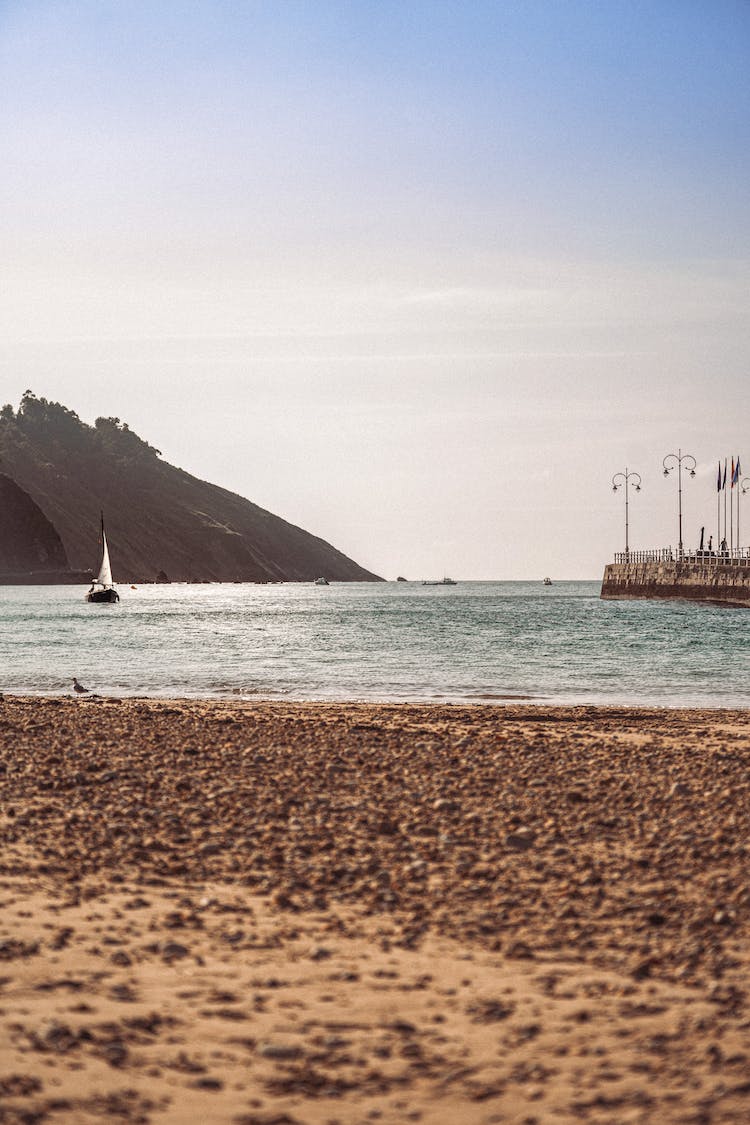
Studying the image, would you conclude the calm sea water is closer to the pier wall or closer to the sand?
the sand

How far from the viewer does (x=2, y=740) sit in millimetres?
18391

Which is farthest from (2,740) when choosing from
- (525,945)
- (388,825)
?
(525,945)

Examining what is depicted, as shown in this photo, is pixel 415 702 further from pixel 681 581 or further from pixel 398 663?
pixel 681 581

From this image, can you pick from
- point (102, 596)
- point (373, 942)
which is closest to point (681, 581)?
point (102, 596)

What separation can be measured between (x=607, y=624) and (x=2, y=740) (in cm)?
6510

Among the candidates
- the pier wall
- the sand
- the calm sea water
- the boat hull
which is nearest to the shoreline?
the calm sea water

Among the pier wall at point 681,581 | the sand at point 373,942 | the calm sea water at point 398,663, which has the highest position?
the pier wall at point 681,581

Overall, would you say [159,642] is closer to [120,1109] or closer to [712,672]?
[712,672]

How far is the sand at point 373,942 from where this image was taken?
598 cm

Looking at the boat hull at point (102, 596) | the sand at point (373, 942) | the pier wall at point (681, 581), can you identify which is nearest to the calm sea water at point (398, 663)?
the sand at point (373, 942)

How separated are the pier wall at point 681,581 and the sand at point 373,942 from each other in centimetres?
10131

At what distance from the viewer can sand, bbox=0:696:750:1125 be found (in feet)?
19.6

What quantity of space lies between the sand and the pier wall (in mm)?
101315

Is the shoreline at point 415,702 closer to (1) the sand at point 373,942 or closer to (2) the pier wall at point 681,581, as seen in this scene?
(1) the sand at point 373,942
